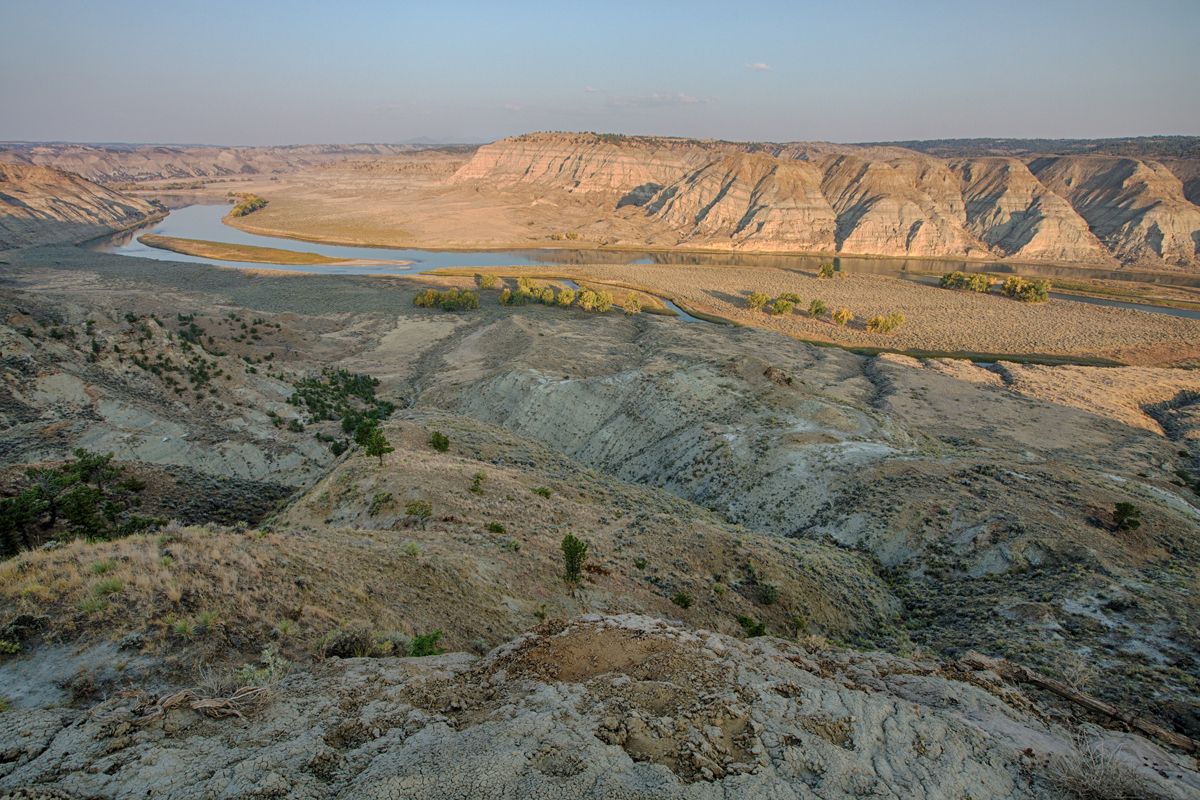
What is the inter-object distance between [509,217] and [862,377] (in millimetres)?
125021

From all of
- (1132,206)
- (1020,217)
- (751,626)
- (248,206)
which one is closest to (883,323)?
(751,626)

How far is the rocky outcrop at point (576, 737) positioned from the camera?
23.9ft

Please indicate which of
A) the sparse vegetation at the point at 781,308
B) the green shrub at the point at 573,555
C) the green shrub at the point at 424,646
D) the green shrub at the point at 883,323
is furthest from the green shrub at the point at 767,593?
the sparse vegetation at the point at 781,308

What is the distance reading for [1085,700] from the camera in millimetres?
11469

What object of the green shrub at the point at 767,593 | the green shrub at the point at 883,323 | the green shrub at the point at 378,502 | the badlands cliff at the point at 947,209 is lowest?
the green shrub at the point at 883,323

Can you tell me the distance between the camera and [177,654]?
A: 9836 millimetres

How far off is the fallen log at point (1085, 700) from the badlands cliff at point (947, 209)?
13745 centimetres

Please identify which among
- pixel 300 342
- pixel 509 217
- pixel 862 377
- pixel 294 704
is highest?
pixel 509 217

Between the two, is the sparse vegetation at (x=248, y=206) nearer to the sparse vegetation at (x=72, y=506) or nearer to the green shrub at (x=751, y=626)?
the sparse vegetation at (x=72, y=506)

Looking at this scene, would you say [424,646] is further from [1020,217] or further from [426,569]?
[1020,217]

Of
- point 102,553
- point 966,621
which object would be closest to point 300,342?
point 102,553

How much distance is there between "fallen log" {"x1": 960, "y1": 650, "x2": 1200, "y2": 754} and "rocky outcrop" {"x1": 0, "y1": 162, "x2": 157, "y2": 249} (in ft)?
509

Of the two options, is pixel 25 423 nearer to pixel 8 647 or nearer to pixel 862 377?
pixel 8 647

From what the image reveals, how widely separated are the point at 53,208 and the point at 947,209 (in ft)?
696
